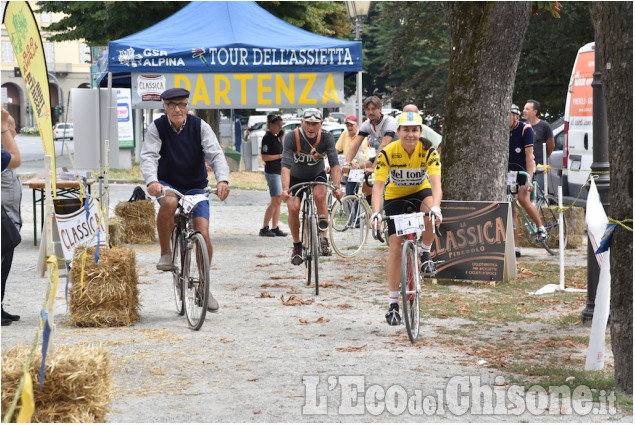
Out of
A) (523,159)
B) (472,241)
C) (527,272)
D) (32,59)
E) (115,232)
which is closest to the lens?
(32,59)

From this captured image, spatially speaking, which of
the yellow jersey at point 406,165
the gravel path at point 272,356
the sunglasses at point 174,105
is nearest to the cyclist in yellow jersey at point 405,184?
the yellow jersey at point 406,165

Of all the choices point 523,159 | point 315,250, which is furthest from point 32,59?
point 523,159

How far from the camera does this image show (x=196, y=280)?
7.92m

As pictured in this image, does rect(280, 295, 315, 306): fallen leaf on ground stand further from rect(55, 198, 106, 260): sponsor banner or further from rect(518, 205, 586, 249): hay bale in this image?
rect(518, 205, 586, 249): hay bale

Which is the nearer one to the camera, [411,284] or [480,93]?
[411,284]

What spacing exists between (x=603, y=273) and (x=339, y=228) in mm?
7454

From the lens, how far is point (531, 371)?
20.5 feet

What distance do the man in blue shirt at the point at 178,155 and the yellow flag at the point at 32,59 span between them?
11.8 ft

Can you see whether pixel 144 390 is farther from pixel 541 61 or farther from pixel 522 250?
pixel 541 61

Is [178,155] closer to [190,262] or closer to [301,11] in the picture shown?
[190,262]

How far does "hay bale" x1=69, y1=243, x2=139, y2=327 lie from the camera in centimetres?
790

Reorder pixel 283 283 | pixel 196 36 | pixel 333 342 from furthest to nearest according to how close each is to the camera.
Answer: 1. pixel 196 36
2. pixel 283 283
3. pixel 333 342

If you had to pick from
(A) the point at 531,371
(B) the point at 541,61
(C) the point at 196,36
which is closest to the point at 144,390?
(A) the point at 531,371

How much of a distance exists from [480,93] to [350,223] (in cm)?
368
